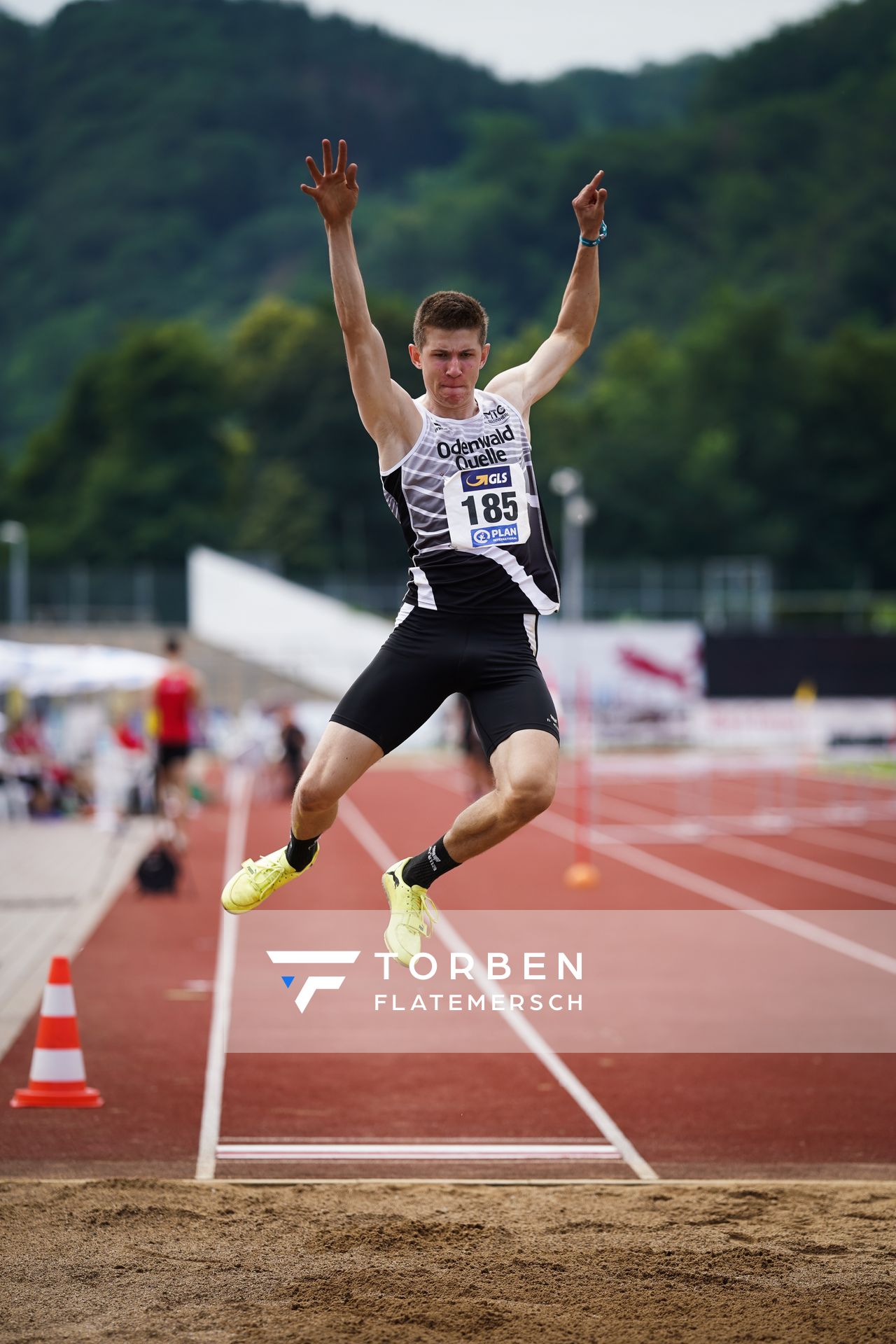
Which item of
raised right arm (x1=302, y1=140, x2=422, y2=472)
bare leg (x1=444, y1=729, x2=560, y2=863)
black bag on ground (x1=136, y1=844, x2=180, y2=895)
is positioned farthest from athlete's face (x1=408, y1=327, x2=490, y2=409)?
black bag on ground (x1=136, y1=844, x2=180, y2=895)

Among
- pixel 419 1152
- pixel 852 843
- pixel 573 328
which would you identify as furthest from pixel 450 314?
pixel 852 843

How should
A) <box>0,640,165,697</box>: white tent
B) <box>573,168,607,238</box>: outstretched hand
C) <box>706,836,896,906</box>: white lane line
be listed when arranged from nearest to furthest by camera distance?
<box>573,168,607,238</box>: outstretched hand
<box>706,836,896,906</box>: white lane line
<box>0,640,165,697</box>: white tent

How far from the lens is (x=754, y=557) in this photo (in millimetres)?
74938

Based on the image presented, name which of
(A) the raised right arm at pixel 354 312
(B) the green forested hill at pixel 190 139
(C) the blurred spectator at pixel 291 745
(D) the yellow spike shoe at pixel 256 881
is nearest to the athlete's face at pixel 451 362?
(A) the raised right arm at pixel 354 312

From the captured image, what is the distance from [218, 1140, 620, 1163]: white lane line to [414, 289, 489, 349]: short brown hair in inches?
127

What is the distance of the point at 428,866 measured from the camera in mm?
5820

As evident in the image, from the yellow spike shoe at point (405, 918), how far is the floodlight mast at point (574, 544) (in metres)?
19.1

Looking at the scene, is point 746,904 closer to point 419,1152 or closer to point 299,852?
point 419,1152

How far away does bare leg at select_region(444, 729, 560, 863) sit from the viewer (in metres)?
5.39

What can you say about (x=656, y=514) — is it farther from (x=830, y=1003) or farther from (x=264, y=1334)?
(x=264, y=1334)

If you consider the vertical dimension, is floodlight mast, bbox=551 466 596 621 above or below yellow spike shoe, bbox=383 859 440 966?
above

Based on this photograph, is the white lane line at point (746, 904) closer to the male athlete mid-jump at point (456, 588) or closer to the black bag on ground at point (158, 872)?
the black bag on ground at point (158, 872)

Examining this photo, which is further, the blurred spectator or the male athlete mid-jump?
the blurred spectator

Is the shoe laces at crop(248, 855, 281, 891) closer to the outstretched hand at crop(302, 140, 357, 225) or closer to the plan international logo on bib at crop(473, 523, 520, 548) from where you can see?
the plan international logo on bib at crop(473, 523, 520, 548)
